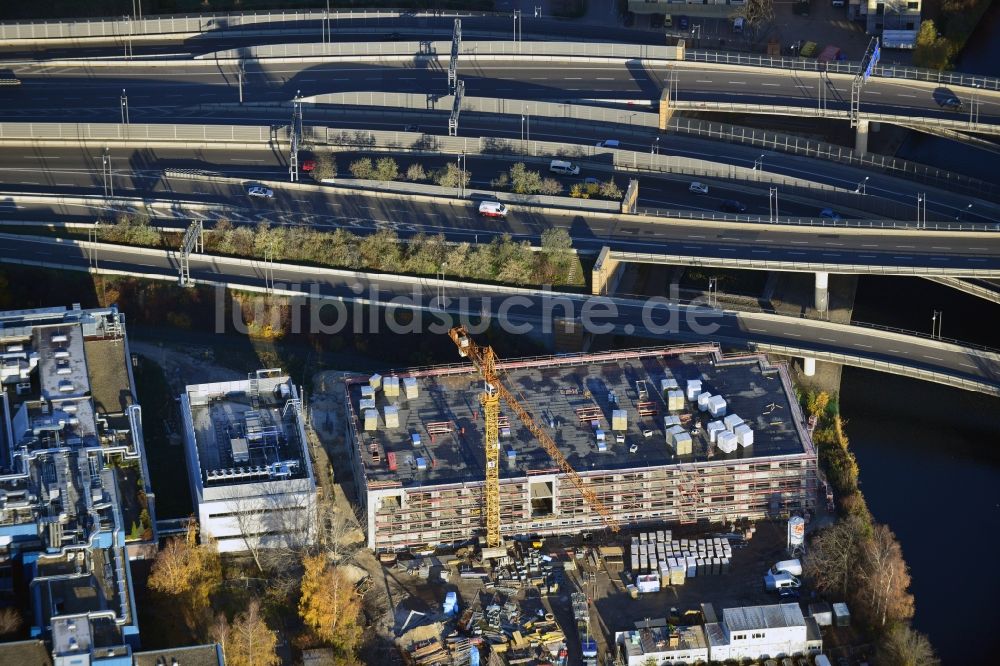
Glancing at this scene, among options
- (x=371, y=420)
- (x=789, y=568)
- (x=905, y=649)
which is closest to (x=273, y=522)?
(x=371, y=420)

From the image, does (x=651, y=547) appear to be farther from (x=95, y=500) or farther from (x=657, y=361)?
(x=95, y=500)

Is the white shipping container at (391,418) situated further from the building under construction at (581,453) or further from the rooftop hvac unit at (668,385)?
the rooftop hvac unit at (668,385)


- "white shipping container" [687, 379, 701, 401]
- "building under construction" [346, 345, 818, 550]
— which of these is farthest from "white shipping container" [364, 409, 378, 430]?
"white shipping container" [687, 379, 701, 401]

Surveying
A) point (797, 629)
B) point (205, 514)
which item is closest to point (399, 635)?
point (205, 514)

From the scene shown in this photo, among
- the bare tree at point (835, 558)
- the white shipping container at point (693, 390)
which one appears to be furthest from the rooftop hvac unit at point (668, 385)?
the bare tree at point (835, 558)

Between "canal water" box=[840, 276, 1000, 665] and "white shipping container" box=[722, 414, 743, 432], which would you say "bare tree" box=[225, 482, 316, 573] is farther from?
"canal water" box=[840, 276, 1000, 665]
